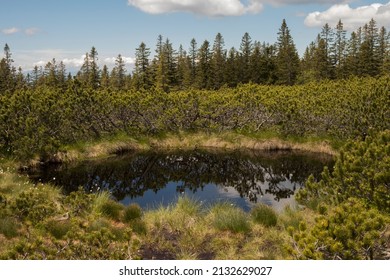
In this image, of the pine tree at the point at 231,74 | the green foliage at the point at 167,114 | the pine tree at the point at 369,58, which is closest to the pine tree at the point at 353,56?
the pine tree at the point at 369,58

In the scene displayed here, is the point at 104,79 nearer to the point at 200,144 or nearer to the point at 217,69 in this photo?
→ the point at 217,69

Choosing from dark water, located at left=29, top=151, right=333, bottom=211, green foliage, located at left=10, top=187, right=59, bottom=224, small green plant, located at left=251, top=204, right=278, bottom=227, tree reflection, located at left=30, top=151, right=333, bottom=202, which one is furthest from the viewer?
tree reflection, located at left=30, top=151, right=333, bottom=202

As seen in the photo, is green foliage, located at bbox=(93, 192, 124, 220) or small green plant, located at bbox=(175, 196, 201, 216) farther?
green foliage, located at bbox=(93, 192, 124, 220)

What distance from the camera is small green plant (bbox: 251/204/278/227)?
41.2 ft

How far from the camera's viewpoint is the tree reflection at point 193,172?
68.6 ft

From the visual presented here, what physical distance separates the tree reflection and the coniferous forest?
2.64 metres

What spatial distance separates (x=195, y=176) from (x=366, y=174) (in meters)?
15.0

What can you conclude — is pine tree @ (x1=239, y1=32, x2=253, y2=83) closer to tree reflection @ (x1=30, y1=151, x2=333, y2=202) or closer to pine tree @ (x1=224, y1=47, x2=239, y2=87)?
pine tree @ (x1=224, y1=47, x2=239, y2=87)

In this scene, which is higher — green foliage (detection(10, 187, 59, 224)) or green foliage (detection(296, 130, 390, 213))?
green foliage (detection(296, 130, 390, 213))

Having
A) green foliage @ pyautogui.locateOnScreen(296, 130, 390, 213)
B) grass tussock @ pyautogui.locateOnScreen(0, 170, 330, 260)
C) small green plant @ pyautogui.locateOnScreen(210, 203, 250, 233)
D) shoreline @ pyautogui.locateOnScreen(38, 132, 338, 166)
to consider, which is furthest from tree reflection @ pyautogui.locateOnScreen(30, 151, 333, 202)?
green foliage @ pyautogui.locateOnScreen(296, 130, 390, 213)

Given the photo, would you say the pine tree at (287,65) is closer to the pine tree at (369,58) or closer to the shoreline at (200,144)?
the pine tree at (369,58)

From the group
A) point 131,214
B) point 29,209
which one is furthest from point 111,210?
point 29,209

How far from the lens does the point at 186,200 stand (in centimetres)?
1409
